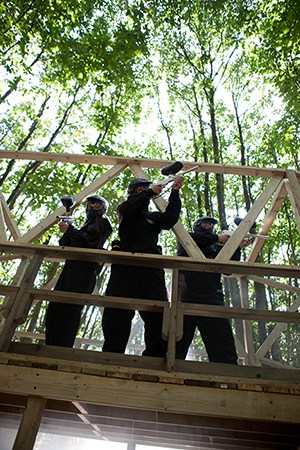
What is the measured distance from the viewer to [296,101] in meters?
7.52

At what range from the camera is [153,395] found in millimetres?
2439

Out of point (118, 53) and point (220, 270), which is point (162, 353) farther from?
point (118, 53)

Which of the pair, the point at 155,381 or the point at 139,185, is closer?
the point at 155,381

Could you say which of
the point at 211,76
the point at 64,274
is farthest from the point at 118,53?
the point at 64,274

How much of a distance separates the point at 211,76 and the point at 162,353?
37.7 feet

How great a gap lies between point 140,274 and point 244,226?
1.20m

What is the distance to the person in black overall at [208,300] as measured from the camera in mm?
3525

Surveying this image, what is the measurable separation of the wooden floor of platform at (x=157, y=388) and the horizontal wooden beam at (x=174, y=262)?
2.66 feet

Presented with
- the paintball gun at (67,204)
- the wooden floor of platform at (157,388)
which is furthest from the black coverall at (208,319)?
the paintball gun at (67,204)

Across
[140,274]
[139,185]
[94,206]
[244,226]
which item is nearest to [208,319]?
[140,274]

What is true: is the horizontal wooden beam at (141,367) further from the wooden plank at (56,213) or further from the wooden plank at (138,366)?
the wooden plank at (56,213)

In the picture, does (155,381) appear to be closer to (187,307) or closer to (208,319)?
(187,307)

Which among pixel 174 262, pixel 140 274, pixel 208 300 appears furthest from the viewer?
pixel 208 300

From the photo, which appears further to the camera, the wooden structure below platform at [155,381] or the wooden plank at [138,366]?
the wooden plank at [138,366]
